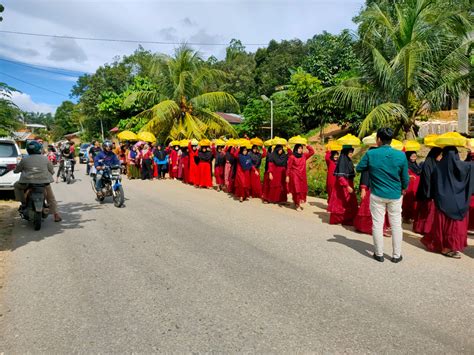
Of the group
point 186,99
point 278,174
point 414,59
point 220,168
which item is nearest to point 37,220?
point 278,174

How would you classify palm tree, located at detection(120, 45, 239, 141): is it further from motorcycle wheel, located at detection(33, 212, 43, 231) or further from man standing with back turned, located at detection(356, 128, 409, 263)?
man standing with back turned, located at detection(356, 128, 409, 263)

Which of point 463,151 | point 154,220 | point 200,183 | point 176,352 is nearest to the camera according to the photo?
point 176,352

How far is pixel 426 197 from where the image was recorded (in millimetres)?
5906

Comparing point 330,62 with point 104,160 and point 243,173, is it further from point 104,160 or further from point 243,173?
point 104,160

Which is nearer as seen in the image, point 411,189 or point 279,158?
point 411,189

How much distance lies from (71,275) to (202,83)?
16574 mm

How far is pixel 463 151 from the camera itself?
12977mm

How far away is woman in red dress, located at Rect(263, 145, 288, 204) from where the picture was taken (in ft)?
31.8

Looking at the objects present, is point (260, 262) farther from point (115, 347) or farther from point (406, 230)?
point (406, 230)

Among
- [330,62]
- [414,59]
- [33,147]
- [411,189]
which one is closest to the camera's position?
[33,147]

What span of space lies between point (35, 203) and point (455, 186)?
23.6 feet

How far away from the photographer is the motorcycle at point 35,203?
7.00m

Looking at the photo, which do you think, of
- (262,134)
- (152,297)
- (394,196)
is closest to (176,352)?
(152,297)

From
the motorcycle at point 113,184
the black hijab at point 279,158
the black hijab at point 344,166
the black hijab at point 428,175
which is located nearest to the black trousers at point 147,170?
the motorcycle at point 113,184
